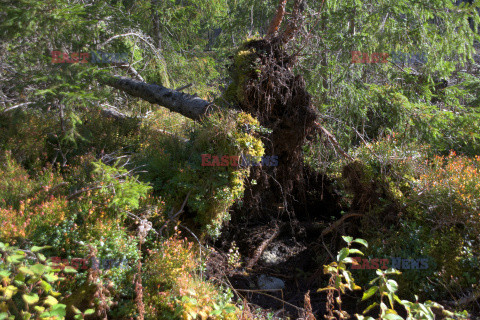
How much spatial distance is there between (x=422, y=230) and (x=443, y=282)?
741 mm

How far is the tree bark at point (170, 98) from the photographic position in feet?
19.2

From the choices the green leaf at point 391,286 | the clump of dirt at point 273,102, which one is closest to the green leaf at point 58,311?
the green leaf at point 391,286

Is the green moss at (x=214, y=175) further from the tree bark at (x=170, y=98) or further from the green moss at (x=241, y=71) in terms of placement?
the tree bark at (x=170, y=98)

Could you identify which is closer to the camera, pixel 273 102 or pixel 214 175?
pixel 214 175

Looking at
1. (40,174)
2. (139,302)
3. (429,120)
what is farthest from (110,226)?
(429,120)

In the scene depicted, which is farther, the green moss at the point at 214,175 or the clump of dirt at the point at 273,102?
the clump of dirt at the point at 273,102

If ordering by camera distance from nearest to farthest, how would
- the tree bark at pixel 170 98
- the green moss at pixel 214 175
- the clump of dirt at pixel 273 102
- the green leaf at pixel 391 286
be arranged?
the green leaf at pixel 391 286 → the green moss at pixel 214 175 → the clump of dirt at pixel 273 102 → the tree bark at pixel 170 98

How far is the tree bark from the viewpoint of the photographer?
586cm

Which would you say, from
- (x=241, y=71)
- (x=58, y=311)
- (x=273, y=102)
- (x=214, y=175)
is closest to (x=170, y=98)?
(x=241, y=71)

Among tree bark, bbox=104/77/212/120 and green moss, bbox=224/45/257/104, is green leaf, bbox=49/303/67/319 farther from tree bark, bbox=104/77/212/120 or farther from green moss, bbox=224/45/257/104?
green moss, bbox=224/45/257/104

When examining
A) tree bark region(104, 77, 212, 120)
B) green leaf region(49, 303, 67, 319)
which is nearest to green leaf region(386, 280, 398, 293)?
green leaf region(49, 303, 67, 319)

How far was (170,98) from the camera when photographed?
21.0ft

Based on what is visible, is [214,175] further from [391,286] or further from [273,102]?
[391,286]

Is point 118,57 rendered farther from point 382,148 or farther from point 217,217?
point 382,148
